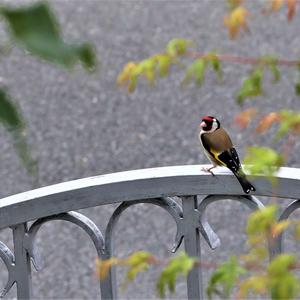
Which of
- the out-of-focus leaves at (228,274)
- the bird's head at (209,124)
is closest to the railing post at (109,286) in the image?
the out-of-focus leaves at (228,274)

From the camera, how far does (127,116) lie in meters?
7.19

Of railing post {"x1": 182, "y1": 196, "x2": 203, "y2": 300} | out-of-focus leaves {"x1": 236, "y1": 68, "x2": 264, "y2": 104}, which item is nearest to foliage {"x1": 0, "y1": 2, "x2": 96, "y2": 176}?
out-of-focus leaves {"x1": 236, "y1": 68, "x2": 264, "y2": 104}

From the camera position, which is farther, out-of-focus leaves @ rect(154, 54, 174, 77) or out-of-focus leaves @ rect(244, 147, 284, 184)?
out-of-focus leaves @ rect(154, 54, 174, 77)

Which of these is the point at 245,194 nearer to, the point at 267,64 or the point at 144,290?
the point at 267,64

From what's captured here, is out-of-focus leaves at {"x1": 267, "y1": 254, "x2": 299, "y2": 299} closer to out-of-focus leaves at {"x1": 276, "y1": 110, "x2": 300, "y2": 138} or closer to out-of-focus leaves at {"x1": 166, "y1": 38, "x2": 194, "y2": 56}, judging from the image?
out-of-focus leaves at {"x1": 276, "y1": 110, "x2": 300, "y2": 138}

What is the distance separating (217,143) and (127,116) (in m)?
3.37

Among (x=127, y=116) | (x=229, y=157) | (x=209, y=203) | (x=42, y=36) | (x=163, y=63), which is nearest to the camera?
(x=42, y=36)

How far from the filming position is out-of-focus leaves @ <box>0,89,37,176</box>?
61cm

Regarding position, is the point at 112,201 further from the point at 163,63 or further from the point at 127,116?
the point at 127,116

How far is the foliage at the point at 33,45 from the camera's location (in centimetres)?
59

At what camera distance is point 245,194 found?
6.70ft

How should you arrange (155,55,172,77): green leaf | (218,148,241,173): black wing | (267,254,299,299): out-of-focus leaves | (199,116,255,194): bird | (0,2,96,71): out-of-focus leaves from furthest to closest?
(199,116,255,194): bird
(218,148,241,173): black wing
(155,55,172,77): green leaf
(267,254,299,299): out-of-focus leaves
(0,2,96,71): out-of-focus leaves

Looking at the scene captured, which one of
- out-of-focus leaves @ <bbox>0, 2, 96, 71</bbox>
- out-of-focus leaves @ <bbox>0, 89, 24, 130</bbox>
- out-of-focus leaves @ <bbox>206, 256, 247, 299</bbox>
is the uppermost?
out-of-focus leaves @ <bbox>0, 2, 96, 71</bbox>

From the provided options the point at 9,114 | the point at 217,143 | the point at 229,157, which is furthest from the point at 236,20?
the point at 217,143
